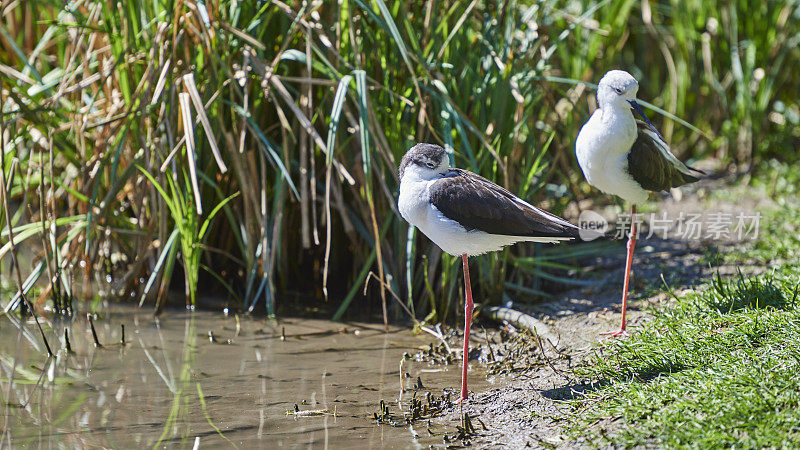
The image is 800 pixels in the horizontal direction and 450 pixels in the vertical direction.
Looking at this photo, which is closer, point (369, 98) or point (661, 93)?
point (369, 98)

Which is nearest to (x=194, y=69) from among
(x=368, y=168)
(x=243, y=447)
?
(x=368, y=168)

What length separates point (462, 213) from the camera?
357cm

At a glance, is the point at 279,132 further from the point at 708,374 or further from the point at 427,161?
the point at 708,374

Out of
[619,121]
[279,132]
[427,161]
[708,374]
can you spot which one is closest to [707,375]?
[708,374]

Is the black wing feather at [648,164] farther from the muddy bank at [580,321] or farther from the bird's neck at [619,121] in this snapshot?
the muddy bank at [580,321]

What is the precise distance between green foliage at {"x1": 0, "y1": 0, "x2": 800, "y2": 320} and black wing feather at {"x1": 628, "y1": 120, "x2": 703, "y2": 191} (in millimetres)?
488

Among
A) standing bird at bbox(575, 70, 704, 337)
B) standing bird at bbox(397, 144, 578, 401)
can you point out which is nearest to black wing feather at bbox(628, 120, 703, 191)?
standing bird at bbox(575, 70, 704, 337)

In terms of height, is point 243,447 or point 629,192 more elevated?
point 629,192

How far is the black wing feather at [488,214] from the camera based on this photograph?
3.57 metres

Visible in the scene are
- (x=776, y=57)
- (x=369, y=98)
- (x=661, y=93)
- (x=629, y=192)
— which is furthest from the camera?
(x=661, y=93)

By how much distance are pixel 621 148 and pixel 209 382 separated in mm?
2303

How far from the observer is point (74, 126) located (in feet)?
16.3

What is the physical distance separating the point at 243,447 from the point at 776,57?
19.1ft

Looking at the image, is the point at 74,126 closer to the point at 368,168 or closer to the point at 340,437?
the point at 368,168
